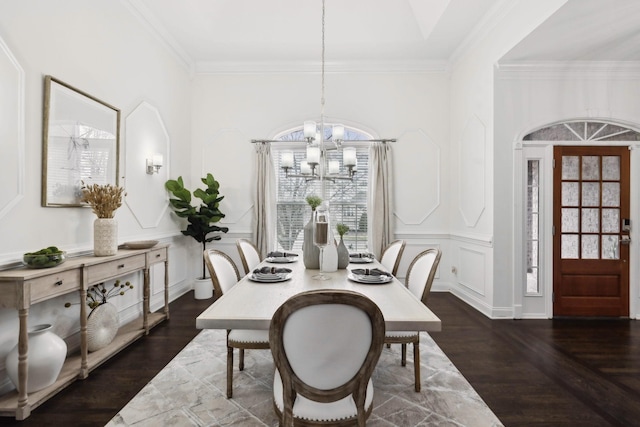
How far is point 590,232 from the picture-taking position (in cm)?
376

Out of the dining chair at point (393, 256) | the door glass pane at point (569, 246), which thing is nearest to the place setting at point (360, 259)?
the dining chair at point (393, 256)

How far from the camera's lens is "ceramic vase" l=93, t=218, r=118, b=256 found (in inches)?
106

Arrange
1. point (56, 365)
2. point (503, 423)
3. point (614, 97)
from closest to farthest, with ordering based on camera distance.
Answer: point (503, 423) → point (56, 365) → point (614, 97)

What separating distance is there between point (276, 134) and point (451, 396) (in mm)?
4004

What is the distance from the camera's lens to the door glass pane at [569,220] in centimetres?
378

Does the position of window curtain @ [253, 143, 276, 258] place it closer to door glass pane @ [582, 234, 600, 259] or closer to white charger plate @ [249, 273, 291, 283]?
white charger plate @ [249, 273, 291, 283]

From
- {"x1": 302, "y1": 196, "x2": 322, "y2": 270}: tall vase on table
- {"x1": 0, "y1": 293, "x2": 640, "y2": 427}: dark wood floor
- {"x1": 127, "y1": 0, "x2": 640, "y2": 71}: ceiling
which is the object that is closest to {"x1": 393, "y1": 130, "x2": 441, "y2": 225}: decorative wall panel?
{"x1": 127, "y1": 0, "x2": 640, "y2": 71}: ceiling

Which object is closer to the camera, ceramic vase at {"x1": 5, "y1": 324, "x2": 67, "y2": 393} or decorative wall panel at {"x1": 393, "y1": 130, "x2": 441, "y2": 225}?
ceramic vase at {"x1": 5, "y1": 324, "x2": 67, "y2": 393}

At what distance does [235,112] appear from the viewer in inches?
197

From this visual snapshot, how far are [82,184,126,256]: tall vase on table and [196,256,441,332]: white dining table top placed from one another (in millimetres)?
1339

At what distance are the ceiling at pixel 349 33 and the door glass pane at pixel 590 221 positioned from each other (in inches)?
66.1

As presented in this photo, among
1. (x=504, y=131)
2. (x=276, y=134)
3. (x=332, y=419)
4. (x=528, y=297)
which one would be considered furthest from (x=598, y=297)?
(x=276, y=134)

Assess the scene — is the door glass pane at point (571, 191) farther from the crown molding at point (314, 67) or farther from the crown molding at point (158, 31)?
the crown molding at point (158, 31)

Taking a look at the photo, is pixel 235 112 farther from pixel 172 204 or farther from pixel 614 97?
pixel 614 97
